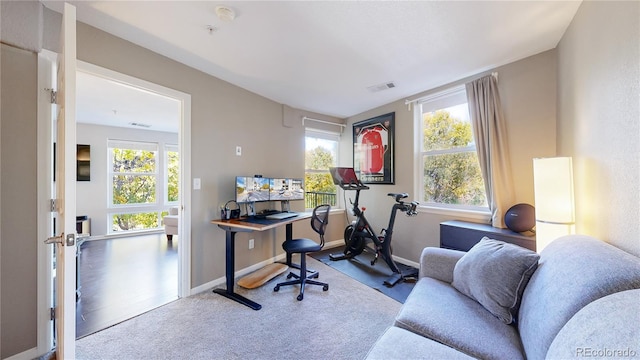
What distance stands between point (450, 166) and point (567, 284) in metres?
2.29

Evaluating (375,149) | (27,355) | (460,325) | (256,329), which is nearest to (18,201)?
(27,355)

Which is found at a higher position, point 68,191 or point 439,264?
point 68,191

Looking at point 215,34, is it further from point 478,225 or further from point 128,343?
point 478,225

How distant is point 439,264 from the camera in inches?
70.4

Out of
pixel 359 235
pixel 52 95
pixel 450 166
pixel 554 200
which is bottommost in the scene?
pixel 359 235

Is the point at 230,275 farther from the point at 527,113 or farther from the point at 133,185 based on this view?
the point at 133,185

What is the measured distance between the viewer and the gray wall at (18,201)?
1.50 m

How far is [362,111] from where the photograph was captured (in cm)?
414

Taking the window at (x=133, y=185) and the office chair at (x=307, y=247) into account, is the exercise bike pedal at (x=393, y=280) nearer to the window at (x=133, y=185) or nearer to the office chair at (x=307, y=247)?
the office chair at (x=307, y=247)

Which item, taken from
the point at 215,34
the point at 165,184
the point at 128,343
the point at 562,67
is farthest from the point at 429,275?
the point at 165,184

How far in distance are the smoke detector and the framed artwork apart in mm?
2601

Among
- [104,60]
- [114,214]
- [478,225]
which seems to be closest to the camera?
[104,60]

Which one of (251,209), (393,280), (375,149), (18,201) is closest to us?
(18,201)

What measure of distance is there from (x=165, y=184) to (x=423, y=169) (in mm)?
5816
